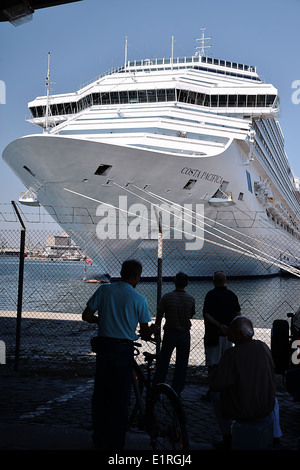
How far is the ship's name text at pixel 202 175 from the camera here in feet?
70.7

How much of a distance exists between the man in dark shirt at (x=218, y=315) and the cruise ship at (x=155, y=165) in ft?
29.3

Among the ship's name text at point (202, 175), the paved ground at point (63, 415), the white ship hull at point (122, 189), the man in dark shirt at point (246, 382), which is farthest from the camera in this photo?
the ship's name text at point (202, 175)

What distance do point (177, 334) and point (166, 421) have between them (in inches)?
73.6

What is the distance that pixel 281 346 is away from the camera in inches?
183

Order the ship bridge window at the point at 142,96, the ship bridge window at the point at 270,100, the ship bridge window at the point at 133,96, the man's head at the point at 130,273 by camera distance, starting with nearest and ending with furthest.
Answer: the man's head at the point at 130,273 → the ship bridge window at the point at 142,96 → the ship bridge window at the point at 133,96 → the ship bridge window at the point at 270,100

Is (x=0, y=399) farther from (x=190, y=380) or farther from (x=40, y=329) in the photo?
(x=40, y=329)

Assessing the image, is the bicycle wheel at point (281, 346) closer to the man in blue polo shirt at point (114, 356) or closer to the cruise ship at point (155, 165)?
the man in blue polo shirt at point (114, 356)

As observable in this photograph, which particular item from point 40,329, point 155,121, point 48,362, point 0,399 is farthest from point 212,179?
point 0,399

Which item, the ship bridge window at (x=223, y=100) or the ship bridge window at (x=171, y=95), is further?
the ship bridge window at (x=223, y=100)

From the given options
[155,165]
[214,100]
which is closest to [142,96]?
[214,100]

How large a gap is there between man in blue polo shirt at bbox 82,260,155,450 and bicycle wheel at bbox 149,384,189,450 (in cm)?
25

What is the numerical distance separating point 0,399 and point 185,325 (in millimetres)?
2221

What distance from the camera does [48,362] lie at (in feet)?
25.0

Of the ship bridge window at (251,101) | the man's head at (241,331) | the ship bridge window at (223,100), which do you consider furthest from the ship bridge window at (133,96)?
the man's head at (241,331)
